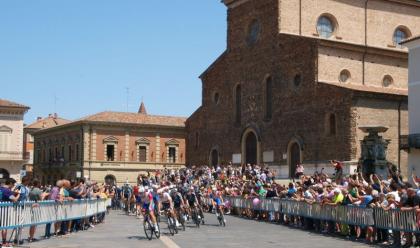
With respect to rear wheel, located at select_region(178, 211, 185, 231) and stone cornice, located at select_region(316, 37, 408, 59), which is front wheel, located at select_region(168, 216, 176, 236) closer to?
rear wheel, located at select_region(178, 211, 185, 231)

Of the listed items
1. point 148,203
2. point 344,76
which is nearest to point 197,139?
point 344,76

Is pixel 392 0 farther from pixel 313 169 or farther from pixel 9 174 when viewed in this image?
pixel 9 174

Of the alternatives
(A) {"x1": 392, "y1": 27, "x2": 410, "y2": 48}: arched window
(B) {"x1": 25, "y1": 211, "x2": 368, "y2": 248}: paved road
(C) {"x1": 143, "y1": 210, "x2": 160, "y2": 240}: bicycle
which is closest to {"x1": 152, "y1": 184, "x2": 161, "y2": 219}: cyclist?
(B) {"x1": 25, "y1": 211, "x2": 368, "y2": 248}: paved road

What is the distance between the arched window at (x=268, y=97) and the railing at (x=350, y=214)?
18111 mm

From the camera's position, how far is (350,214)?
19953 mm

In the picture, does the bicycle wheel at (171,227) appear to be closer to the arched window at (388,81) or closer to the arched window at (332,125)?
the arched window at (332,125)

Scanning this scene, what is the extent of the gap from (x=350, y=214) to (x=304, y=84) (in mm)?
23733

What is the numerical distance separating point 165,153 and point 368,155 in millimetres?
43712

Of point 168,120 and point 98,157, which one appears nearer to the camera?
point 98,157

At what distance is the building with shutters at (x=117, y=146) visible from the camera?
226 feet

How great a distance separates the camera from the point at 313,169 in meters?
41.0

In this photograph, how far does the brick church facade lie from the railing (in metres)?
12.9

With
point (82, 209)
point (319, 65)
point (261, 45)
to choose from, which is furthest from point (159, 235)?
point (261, 45)

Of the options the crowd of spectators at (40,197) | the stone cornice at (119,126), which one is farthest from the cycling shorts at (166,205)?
the stone cornice at (119,126)
